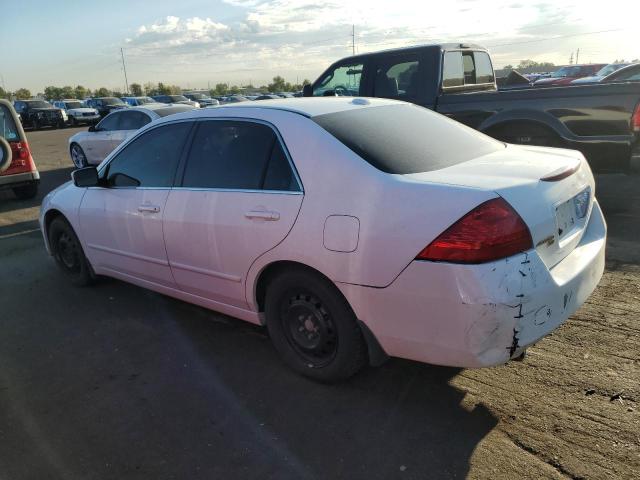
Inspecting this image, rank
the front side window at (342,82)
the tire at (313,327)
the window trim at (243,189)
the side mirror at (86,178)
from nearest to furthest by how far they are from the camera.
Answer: the tire at (313,327)
the window trim at (243,189)
the side mirror at (86,178)
the front side window at (342,82)

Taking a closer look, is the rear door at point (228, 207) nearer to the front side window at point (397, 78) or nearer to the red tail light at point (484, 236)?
the red tail light at point (484, 236)

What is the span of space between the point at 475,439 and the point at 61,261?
4.38m

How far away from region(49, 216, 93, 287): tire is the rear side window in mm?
5257

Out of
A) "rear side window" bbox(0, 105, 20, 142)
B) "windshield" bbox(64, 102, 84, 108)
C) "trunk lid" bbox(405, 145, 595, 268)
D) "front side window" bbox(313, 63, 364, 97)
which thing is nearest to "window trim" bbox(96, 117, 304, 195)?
"trunk lid" bbox(405, 145, 595, 268)

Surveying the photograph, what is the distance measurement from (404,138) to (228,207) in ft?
3.91

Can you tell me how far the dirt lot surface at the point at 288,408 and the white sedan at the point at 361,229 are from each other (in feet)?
1.12

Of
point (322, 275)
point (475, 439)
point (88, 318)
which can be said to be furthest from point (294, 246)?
point (88, 318)

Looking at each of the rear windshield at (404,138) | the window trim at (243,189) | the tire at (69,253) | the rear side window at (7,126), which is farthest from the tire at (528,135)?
the rear side window at (7,126)

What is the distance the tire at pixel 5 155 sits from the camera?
25.0ft

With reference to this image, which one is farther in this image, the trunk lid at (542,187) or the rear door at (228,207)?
the rear door at (228,207)

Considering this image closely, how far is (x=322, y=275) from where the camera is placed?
2910 mm

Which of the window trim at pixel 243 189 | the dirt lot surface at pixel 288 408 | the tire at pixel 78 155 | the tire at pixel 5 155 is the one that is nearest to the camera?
the dirt lot surface at pixel 288 408

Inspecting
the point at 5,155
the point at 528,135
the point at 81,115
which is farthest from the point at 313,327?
the point at 81,115

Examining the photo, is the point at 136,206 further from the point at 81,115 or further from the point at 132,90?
the point at 132,90
